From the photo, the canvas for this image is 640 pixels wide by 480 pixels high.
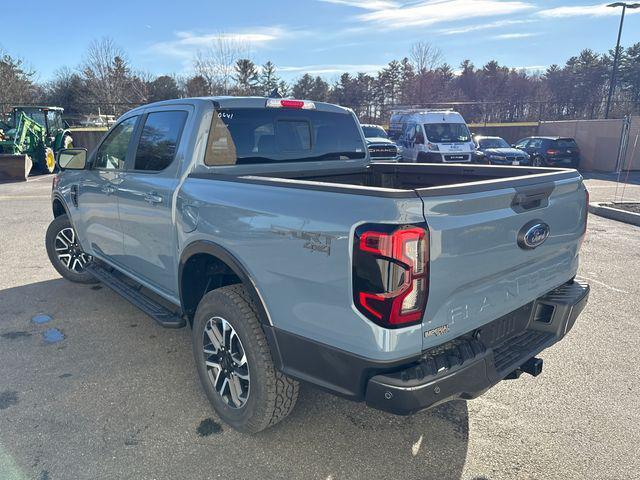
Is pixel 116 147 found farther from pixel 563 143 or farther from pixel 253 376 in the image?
pixel 563 143

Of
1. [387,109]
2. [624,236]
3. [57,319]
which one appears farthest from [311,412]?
[387,109]

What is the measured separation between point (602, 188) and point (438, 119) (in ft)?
19.3

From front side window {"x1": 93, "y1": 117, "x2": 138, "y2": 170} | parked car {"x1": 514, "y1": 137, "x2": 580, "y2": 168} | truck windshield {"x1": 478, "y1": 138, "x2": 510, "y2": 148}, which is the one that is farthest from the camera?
truck windshield {"x1": 478, "y1": 138, "x2": 510, "y2": 148}

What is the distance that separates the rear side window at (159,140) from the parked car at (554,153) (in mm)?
18274

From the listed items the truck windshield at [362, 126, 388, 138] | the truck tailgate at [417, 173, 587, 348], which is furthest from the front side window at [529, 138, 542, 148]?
the truck tailgate at [417, 173, 587, 348]

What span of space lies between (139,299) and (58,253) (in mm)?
2396

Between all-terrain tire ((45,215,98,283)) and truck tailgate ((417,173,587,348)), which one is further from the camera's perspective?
all-terrain tire ((45,215,98,283))

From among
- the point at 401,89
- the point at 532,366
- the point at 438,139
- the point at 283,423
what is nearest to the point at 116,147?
the point at 283,423

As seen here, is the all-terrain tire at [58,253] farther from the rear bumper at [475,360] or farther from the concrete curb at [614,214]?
the concrete curb at [614,214]

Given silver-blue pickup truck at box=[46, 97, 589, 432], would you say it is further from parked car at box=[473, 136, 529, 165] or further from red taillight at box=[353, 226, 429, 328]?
parked car at box=[473, 136, 529, 165]

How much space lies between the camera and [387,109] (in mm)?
34562

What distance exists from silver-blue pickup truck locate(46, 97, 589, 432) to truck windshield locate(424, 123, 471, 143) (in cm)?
1305

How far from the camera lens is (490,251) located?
223cm

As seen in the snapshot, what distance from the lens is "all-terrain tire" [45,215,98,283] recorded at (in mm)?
5355
